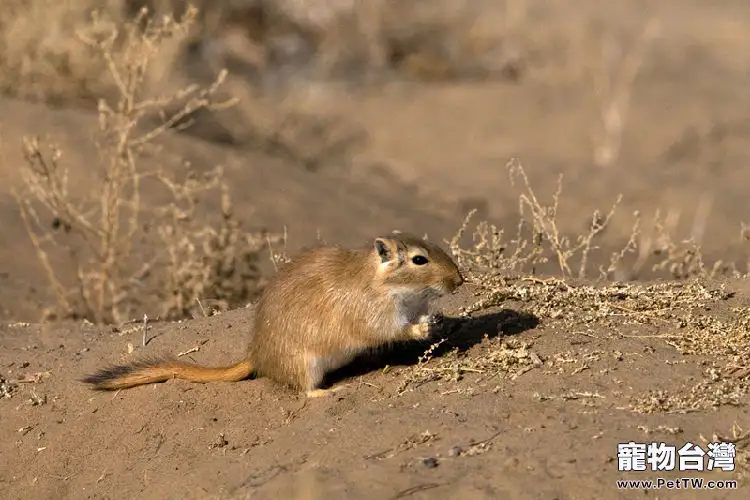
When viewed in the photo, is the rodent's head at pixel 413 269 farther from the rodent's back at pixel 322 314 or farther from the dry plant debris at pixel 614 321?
the dry plant debris at pixel 614 321

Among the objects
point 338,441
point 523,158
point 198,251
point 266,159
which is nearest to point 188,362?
point 338,441

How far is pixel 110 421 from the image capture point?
5.25 meters

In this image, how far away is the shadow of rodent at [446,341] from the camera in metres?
5.20

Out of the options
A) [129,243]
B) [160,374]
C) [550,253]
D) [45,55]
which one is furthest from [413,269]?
[45,55]

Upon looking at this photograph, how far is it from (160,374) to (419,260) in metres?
1.30

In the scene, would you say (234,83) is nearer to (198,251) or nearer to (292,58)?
(292,58)

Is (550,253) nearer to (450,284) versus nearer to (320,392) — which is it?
(450,284)

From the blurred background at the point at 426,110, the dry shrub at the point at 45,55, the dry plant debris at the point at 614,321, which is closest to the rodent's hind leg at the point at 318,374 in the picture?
the dry plant debris at the point at 614,321

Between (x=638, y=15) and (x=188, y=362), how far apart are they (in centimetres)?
1380

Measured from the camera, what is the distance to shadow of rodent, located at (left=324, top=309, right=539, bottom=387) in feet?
17.1

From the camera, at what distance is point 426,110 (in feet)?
48.4

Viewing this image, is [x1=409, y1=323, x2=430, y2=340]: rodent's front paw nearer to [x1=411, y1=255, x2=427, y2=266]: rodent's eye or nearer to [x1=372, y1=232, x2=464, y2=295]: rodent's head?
[x1=372, y1=232, x2=464, y2=295]: rodent's head

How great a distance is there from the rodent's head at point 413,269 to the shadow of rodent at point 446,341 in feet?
0.88

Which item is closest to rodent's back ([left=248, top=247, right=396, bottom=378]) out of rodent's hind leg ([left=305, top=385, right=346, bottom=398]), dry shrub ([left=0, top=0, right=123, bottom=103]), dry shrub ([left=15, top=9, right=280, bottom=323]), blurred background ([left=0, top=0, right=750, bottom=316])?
rodent's hind leg ([left=305, top=385, right=346, bottom=398])
